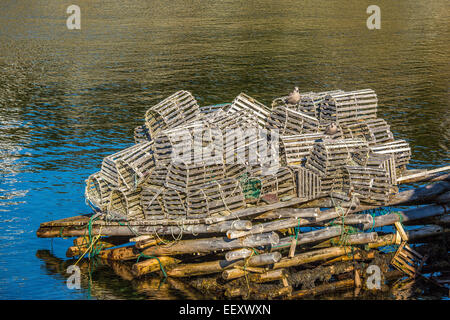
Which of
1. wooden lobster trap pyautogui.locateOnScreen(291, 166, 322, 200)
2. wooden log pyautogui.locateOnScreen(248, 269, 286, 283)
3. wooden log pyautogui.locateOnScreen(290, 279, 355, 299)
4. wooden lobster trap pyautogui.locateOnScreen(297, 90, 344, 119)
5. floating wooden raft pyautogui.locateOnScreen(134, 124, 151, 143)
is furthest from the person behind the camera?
floating wooden raft pyautogui.locateOnScreen(134, 124, 151, 143)

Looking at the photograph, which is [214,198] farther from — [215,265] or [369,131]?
[369,131]

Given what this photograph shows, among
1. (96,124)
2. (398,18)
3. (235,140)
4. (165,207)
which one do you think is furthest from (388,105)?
(398,18)

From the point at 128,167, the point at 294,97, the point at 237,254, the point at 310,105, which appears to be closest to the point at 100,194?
the point at 128,167

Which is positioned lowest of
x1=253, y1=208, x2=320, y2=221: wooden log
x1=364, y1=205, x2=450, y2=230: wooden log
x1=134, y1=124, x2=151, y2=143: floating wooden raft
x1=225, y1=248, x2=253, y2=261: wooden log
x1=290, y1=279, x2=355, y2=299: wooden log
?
x1=290, y1=279, x2=355, y2=299: wooden log

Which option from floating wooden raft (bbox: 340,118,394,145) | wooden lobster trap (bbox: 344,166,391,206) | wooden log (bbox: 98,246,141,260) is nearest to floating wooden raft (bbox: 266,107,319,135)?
floating wooden raft (bbox: 340,118,394,145)

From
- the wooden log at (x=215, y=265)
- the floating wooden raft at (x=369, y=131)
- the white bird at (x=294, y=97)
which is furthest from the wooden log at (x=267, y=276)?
the white bird at (x=294, y=97)

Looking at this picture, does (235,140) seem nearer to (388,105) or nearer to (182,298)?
(182,298)

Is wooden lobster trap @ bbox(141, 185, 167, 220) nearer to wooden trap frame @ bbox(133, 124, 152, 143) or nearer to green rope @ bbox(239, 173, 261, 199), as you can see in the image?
green rope @ bbox(239, 173, 261, 199)
